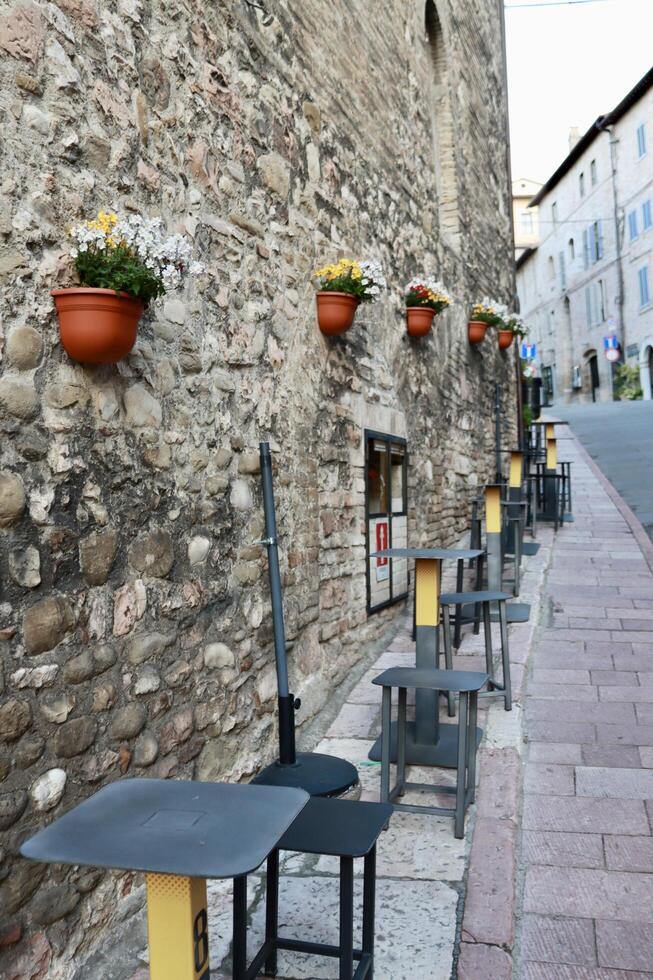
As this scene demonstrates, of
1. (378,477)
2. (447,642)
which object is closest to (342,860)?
(447,642)

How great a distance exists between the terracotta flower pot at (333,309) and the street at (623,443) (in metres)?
5.61

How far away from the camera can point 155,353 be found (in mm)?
3047

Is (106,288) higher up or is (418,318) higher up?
(418,318)

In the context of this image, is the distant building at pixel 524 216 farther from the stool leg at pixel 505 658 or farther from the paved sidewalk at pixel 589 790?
the stool leg at pixel 505 658

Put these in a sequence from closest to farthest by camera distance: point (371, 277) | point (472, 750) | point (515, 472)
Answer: point (472, 750)
point (371, 277)
point (515, 472)

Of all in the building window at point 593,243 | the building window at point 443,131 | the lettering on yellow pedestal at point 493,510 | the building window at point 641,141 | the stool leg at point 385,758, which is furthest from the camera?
the building window at point 593,243

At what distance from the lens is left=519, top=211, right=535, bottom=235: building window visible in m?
45.0

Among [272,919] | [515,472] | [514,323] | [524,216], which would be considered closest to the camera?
[272,919]

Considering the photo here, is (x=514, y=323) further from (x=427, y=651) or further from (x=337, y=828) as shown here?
(x=337, y=828)

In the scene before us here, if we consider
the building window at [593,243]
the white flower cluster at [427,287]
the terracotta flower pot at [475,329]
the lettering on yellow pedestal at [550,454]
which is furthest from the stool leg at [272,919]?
the building window at [593,243]

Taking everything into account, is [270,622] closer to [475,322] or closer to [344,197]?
[344,197]

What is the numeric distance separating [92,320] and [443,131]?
274 inches

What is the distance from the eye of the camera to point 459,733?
10.3 ft

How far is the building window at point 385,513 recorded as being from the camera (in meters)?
5.61
